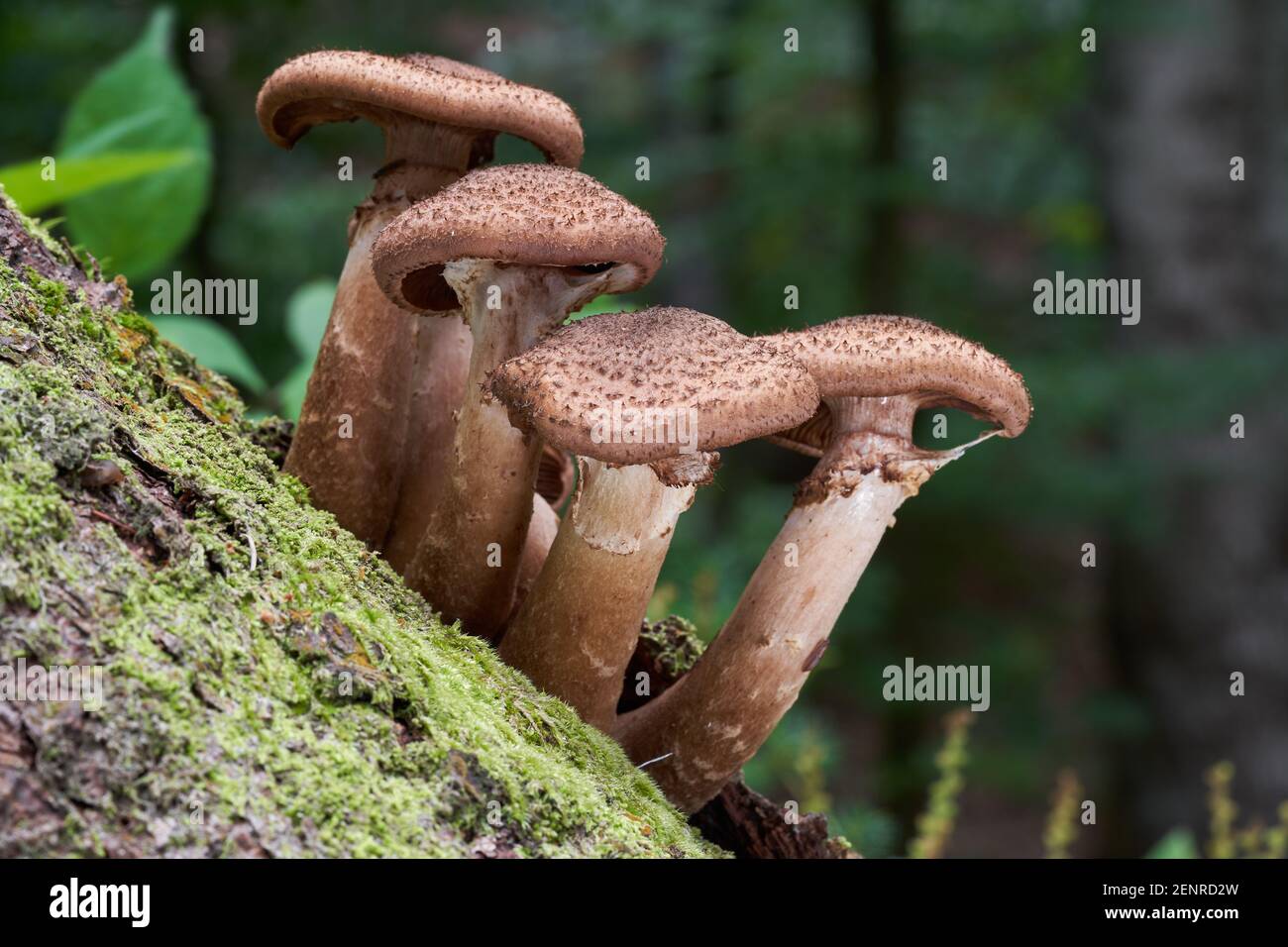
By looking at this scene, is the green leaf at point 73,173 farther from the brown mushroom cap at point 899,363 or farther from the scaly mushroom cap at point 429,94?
the brown mushroom cap at point 899,363

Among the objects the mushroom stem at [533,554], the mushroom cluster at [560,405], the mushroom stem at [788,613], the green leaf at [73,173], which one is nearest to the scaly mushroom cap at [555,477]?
the mushroom stem at [533,554]

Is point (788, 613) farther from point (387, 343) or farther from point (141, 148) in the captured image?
point (141, 148)

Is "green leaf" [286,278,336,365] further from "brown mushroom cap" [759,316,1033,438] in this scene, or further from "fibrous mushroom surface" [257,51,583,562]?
"brown mushroom cap" [759,316,1033,438]

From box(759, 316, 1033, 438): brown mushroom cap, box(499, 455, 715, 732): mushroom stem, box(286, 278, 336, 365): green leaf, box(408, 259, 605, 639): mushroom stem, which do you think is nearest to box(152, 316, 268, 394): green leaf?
box(286, 278, 336, 365): green leaf

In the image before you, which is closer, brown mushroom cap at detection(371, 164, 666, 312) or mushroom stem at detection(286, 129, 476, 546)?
brown mushroom cap at detection(371, 164, 666, 312)

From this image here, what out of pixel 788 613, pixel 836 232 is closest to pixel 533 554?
pixel 788 613

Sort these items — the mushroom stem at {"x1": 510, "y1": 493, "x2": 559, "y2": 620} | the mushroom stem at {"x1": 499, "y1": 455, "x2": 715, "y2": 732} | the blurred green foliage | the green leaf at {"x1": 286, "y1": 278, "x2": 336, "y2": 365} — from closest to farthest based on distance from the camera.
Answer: the mushroom stem at {"x1": 499, "y1": 455, "x2": 715, "y2": 732} → the mushroom stem at {"x1": 510, "y1": 493, "x2": 559, "y2": 620} → the green leaf at {"x1": 286, "y1": 278, "x2": 336, "y2": 365} → the blurred green foliage

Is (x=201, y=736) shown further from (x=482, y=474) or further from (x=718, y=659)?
(x=718, y=659)

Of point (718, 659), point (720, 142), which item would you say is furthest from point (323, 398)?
point (720, 142)
